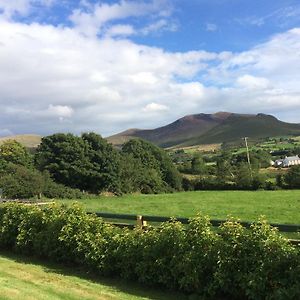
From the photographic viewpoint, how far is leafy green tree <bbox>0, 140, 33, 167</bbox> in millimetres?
80938

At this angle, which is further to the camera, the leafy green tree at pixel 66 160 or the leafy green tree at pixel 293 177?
the leafy green tree at pixel 66 160

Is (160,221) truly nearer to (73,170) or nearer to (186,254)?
(186,254)

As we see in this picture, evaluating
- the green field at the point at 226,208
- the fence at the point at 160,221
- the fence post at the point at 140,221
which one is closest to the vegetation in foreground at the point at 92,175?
the green field at the point at 226,208

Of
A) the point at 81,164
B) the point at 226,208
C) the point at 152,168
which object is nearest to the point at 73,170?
the point at 81,164

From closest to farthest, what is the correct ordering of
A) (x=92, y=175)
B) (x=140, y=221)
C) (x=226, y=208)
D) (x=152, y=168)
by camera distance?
(x=140, y=221) → (x=226, y=208) → (x=92, y=175) → (x=152, y=168)

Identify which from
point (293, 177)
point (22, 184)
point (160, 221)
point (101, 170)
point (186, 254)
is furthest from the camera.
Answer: point (101, 170)

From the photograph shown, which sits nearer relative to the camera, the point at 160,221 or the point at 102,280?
the point at 102,280

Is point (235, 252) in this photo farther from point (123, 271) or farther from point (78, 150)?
point (78, 150)

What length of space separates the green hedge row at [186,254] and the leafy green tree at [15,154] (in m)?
69.0

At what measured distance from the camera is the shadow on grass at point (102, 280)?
9.62 metres

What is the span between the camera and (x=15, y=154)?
270 feet

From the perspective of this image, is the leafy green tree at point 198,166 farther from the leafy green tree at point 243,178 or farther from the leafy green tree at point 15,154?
the leafy green tree at point 15,154

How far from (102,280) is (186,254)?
8.85ft

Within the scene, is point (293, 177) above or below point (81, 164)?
below
